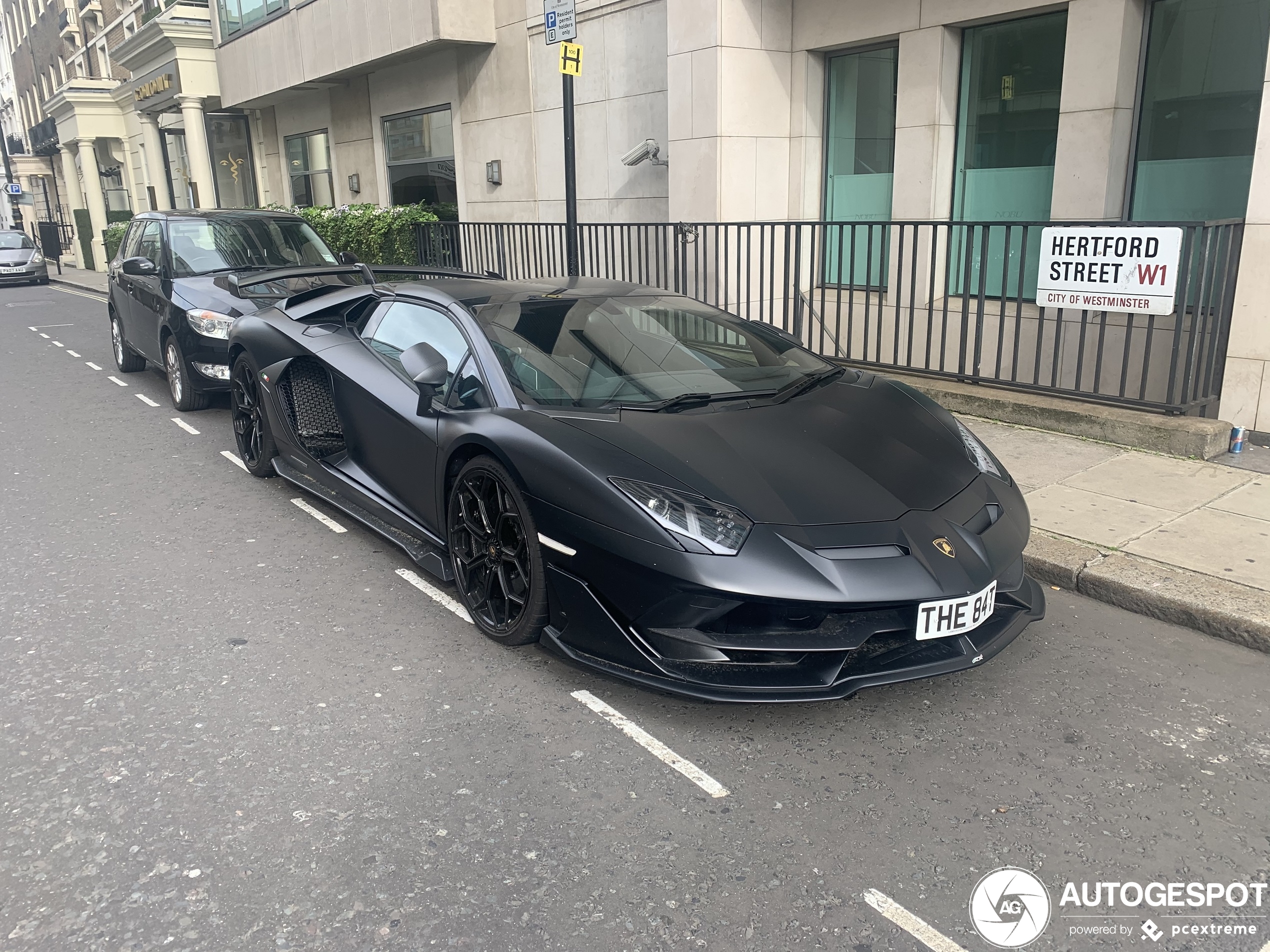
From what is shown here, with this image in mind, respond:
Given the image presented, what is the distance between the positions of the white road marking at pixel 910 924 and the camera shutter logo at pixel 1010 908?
10 cm

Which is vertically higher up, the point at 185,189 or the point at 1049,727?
the point at 185,189

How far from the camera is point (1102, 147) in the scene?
7938mm

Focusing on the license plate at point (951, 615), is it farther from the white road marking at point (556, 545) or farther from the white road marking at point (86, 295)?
the white road marking at point (86, 295)

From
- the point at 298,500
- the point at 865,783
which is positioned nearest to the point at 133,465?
the point at 298,500

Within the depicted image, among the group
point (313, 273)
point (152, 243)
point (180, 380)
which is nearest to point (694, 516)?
point (313, 273)

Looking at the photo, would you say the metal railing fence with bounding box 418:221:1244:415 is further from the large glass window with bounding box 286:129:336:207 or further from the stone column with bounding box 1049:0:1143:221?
the large glass window with bounding box 286:129:336:207

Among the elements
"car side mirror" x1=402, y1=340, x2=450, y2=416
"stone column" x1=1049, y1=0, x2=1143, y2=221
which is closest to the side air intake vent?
"car side mirror" x1=402, y1=340, x2=450, y2=416

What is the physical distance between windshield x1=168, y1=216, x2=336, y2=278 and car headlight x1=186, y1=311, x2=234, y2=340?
2.84ft

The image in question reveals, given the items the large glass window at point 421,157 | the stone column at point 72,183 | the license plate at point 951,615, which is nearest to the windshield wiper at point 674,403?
the license plate at point 951,615

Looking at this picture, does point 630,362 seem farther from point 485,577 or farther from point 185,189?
point 185,189

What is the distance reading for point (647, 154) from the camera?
11789 millimetres

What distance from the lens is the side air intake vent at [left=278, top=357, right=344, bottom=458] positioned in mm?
5691

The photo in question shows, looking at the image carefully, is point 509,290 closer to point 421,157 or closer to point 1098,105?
point 1098,105

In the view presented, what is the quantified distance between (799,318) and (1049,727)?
5.73 metres
